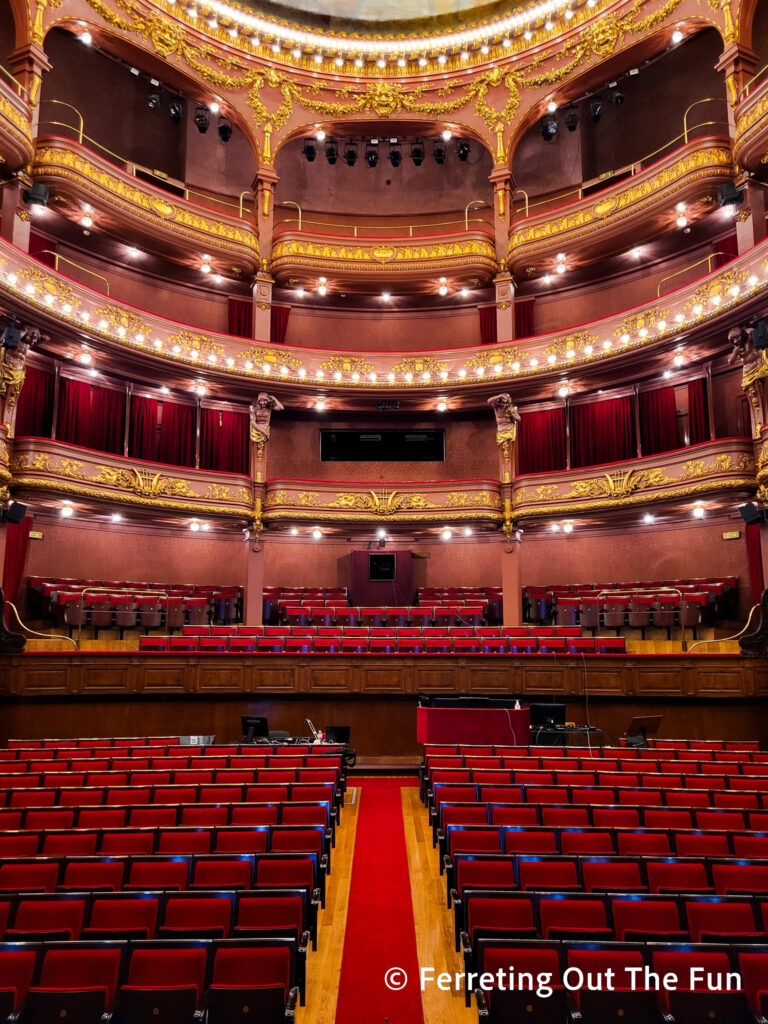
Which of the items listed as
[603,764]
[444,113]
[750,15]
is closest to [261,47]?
[444,113]

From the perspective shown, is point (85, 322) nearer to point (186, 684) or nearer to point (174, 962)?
point (186, 684)

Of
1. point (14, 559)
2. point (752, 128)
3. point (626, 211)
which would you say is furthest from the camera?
point (626, 211)

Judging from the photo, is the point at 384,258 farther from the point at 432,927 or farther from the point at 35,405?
the point at 432,927

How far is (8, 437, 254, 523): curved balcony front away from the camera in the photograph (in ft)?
34.8

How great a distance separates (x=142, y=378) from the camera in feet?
42.8

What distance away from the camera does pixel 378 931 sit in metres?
3.65

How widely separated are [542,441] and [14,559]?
10.2 meters

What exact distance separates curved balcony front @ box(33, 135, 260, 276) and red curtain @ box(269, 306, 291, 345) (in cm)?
104

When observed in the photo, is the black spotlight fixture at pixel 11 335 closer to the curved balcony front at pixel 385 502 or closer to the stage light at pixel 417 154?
the curved balcony front at pixel 385 502

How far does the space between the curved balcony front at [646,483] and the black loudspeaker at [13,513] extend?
871 cm

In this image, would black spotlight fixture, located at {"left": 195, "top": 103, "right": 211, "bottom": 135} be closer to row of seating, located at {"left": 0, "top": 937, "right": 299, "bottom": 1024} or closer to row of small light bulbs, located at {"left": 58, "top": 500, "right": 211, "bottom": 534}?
row of small light bulbs, located at {"left": 58, "top": 500, "right": 211, "bottom": 534}

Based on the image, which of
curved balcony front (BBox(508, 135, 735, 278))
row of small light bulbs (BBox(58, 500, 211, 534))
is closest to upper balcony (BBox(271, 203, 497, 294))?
curved balcony front (BBox(508, 135, 735, 278))

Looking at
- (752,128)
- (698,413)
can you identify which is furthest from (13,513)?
(752,128)

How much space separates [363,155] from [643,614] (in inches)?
506
